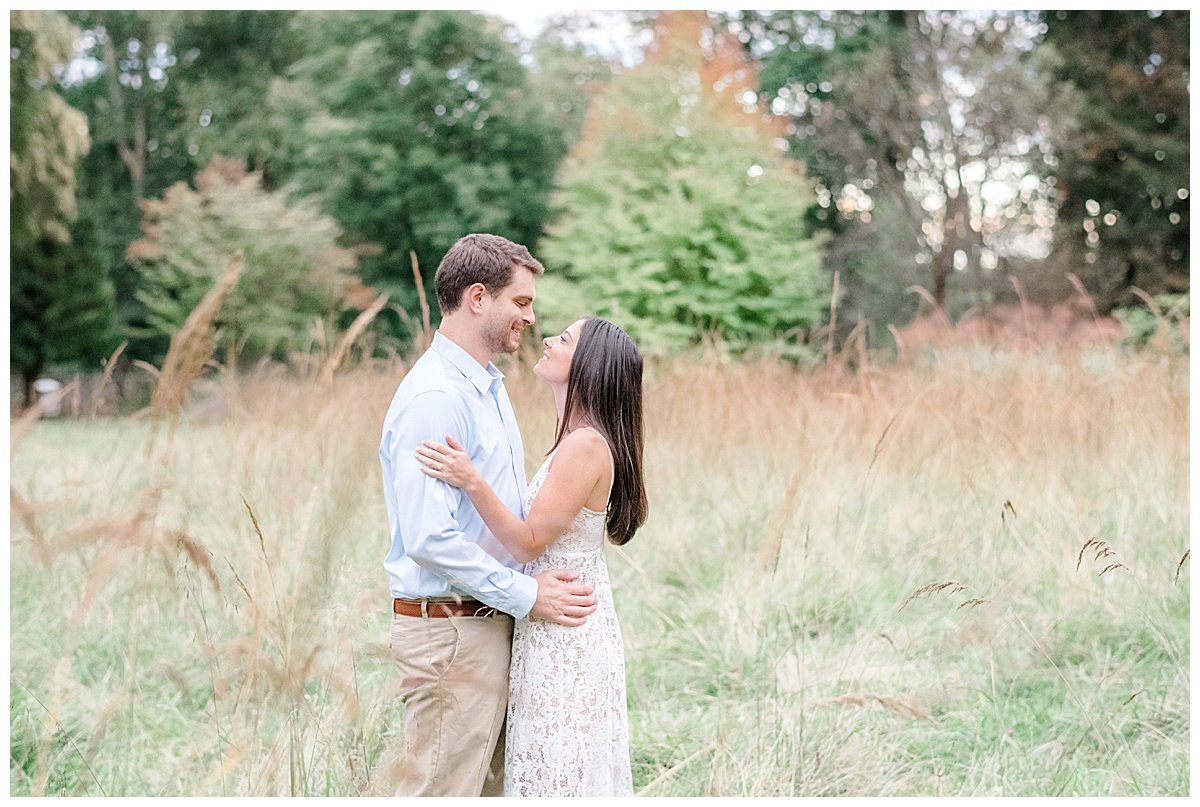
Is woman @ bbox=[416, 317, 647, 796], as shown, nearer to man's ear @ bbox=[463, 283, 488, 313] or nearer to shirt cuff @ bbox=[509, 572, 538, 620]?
Result: shirt cuff @ bbox=[509, 572, 538, 620]

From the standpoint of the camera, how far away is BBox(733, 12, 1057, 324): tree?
17391mm

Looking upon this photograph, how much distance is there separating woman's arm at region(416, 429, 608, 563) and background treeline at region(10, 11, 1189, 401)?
12.5m

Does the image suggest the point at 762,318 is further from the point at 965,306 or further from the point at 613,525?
the point at 613,525

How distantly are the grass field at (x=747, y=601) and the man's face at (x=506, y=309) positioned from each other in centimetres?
36

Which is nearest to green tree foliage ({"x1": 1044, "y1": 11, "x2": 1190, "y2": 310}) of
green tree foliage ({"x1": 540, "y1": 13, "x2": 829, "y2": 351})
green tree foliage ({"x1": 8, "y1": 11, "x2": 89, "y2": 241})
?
green tree foliage ({"x1": 540, "y1": 13, "x2": 829, "y2": 351})

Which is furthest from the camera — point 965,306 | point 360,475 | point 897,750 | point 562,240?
point 965,306

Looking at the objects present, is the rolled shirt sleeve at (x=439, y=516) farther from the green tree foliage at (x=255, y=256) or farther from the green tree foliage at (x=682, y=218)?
the green tree foliage at (x=255, y=256)

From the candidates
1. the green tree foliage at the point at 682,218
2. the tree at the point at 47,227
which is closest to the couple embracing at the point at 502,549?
the green tree foliage at the point at 682,218

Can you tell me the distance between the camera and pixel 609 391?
2344 millimetres

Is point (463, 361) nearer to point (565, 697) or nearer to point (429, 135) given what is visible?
point (565, 697)

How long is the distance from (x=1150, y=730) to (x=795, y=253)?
13427 mm

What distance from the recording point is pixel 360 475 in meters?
1.55

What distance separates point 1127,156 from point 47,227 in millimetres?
19706
